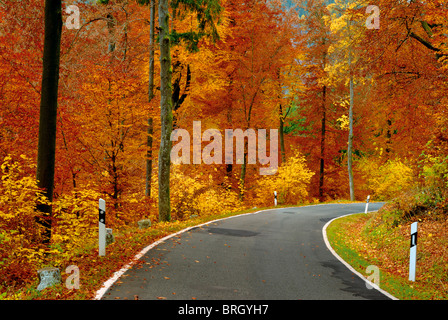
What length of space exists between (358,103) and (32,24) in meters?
27.0

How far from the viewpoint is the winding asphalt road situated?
600 cm

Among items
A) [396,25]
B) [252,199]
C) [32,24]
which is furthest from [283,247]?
[252,199]

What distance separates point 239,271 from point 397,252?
5796mm

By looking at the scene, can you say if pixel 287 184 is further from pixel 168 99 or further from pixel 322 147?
pixel 168 99

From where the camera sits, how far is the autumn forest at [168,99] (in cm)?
876

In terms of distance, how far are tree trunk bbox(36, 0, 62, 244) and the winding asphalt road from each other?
316cm

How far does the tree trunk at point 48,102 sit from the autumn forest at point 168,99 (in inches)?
1.1

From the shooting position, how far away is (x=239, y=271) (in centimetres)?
750

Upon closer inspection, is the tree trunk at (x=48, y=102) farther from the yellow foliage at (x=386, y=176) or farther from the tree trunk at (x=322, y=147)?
the yellow foliage at (x=386, y=176)

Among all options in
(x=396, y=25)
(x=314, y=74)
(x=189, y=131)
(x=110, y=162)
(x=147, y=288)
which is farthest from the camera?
(x=314, y=74)

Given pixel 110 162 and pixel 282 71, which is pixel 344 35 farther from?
pixel 110 162

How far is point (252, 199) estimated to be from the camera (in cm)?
2661
